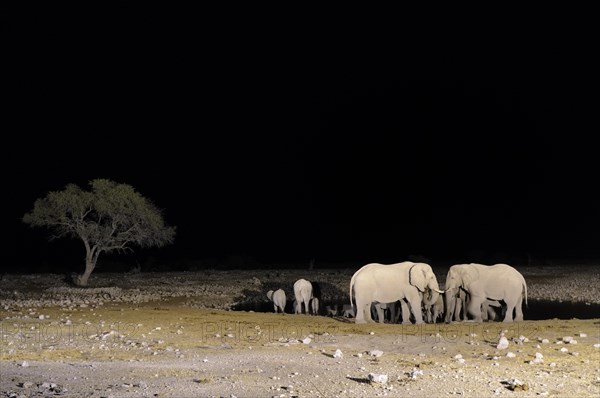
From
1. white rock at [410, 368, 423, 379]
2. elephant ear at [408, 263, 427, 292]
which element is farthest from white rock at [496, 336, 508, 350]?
elephant ear at [408, 263, 427, 292]

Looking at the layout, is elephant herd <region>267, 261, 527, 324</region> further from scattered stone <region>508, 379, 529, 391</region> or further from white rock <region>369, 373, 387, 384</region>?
scattered stone <region>508, 379, 529, 391</region>

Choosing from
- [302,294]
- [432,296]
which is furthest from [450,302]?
[302,294]

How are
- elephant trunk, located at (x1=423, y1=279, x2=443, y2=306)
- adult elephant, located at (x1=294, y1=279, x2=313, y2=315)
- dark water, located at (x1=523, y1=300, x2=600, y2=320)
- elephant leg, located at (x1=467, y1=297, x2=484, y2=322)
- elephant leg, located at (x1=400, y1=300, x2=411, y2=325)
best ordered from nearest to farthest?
elephant leg, located at (x1=400, y1=300, x2=411, y2=325) → elephant trunk, located at (x1=423, y1=279, x2=443, y2=306) → elephant leg, located at (x1=467, y1=297, x2=484, y2=322) → dark water, located at (x1=523, y1=300, x2=600, y2=320) → adult elephant, located at (x1=294, y1=279, x2=313, y2=315)

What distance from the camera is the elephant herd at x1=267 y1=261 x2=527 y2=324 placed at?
22.3 metres

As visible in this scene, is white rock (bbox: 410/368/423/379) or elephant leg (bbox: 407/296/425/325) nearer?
white rock (bbox: 410/368/423/379)

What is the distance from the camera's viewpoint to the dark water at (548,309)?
82.9ft

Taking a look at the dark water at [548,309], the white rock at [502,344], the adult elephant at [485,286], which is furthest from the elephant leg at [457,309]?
the white rock at [502,344]

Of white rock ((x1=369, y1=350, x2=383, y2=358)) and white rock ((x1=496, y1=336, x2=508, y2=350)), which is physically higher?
white rock ((x1=496, y1=336, x2=508, y2=350))

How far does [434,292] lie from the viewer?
2288cm

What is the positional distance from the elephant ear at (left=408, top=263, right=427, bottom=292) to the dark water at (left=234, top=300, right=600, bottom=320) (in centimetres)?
497

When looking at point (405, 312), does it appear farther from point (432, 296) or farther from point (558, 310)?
point (558, 310)

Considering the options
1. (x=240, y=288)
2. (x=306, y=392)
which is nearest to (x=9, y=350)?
(x=306, y=392)

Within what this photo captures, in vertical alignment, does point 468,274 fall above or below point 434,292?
above

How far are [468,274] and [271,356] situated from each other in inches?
407
